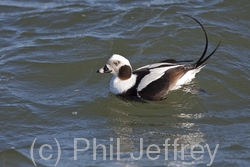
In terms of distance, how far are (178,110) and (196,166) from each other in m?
1.72

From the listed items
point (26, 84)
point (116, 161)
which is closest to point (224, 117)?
point (116, 161)

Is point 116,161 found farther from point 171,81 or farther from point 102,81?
point 102,81

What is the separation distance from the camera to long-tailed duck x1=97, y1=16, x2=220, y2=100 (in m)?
7.42

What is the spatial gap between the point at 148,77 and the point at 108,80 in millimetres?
1013

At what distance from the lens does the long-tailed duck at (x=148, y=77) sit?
742 cm

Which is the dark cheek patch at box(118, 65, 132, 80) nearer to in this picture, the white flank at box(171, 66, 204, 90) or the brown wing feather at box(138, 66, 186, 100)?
the brown wing feather at box(138, 66, 186, 100)

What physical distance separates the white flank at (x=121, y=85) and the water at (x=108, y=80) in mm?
134

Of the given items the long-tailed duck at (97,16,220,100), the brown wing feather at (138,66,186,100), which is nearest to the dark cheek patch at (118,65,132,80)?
the long-tailed duck at (97,16,220,100)

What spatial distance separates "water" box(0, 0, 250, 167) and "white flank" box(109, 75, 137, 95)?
13 cm

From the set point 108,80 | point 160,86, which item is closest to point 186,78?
point 160,86

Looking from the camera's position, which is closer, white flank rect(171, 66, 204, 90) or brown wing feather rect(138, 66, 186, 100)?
brown wing feather rect(138, 66, 186, 100)

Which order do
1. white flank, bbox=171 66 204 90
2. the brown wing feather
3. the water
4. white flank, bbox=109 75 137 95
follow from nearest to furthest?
the water, the brown wing feather, white flank, bbox=109 75 137 95, white flank, bbox=171 66 204 90

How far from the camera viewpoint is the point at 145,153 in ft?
19.7

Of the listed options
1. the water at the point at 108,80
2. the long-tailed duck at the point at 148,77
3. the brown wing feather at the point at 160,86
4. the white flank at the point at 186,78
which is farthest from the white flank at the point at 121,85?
the white flank at the point at 186,78
